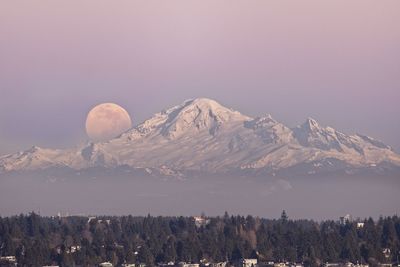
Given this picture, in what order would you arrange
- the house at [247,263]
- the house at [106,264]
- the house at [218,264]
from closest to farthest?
1. the house at [106,264]
2. the house at [218,264]
3. the house at [247,263]

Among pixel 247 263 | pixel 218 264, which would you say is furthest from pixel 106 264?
pixel 247 263

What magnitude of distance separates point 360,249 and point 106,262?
1158 inches

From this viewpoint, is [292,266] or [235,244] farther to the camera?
[235,244]

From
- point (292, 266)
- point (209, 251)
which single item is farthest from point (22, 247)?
point (292, 266)

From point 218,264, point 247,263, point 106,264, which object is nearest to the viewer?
point 106,264

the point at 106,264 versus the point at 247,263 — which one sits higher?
the point at 106,264

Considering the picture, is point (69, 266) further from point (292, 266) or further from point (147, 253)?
point (292, 266)

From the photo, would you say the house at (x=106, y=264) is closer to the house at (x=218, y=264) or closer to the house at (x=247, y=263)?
the house at (x=218, y=264)

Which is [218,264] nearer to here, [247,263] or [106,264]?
[247,263]

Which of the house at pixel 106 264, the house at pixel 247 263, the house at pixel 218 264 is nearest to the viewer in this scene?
the house at pixel 106 264

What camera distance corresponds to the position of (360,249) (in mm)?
192375

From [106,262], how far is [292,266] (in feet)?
69.9

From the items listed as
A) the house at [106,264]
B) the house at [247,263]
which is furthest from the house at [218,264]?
the house at [106,264]

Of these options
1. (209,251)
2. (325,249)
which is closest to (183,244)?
(209,251)
